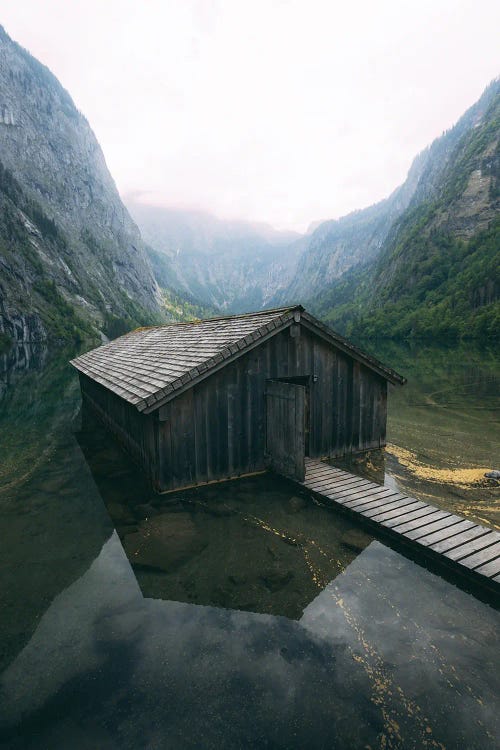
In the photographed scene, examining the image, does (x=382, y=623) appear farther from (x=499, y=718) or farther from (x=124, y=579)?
(x=124, y=579)

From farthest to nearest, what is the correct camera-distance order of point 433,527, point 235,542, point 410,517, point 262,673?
point 410,517, point 235,542, point 433,527, point 262,673

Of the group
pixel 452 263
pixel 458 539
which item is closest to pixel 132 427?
pixel 458 539

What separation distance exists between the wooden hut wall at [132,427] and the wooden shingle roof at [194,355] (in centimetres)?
65

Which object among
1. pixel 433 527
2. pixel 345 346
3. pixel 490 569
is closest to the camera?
pixel 490 569

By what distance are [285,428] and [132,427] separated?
15.2ft

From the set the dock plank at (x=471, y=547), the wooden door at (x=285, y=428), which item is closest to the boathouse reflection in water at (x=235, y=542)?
the wooden door at (x=285, y=428)

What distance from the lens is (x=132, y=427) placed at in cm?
1158

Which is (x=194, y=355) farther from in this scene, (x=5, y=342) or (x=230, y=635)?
(x=5, y=342)

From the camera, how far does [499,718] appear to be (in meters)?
3.94

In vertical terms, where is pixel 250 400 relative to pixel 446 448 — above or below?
above

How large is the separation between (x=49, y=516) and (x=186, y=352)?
5.18 metres

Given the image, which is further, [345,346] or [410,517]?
[345,346]

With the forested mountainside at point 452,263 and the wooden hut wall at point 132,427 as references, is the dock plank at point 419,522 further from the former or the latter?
the forested mountainside at point 452,263

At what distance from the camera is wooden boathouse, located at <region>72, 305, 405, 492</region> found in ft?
30.6
